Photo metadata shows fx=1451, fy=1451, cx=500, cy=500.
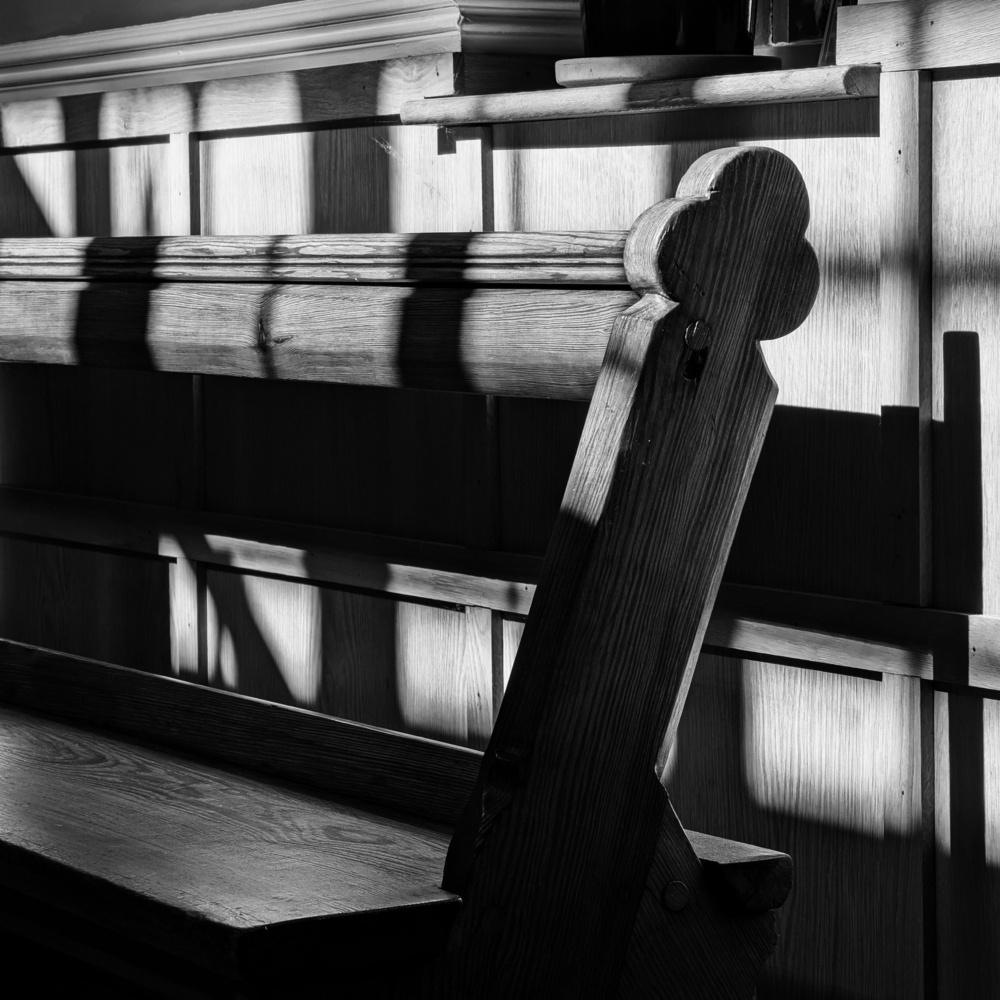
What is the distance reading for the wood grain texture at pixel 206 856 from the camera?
42.6 inches

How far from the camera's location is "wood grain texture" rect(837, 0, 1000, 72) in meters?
1.46

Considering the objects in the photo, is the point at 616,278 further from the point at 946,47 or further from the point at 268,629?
the point at 268,629

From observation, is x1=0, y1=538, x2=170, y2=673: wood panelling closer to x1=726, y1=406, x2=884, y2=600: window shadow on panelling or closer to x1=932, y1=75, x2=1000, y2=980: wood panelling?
x1=726, y1=406, x2=884, y2=600: window shadow on panelling

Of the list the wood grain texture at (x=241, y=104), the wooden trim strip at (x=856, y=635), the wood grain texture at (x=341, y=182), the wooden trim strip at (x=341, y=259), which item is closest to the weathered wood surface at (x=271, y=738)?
the wooden trim strip at (x=856, y=635)

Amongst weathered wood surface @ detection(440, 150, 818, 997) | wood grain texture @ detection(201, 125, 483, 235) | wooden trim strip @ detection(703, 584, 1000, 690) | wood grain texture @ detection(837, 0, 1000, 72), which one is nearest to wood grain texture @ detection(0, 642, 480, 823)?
weathered wood surface @ detection(440, 150, 818, 997)

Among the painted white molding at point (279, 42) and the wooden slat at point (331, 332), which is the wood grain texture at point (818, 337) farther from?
the wooden slat at point (331, 332)

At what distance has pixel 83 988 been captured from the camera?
2.40 meters

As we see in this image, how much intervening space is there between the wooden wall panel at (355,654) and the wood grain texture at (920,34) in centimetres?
89

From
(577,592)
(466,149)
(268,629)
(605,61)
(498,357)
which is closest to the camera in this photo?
(577,592)

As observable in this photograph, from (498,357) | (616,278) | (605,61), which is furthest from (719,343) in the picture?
(605,61)

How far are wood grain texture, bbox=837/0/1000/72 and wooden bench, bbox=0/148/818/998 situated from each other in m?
0.34

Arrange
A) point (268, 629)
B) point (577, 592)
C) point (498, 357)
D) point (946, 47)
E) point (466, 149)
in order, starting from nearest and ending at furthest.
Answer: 1. point (577, 592)
2. point (498, 357)
3. point (946, 47)
4. point (466, 149)
5. point (268, 629)

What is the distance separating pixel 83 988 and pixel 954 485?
167 centimetres

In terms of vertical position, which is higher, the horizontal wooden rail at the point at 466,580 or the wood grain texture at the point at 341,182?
the wood grain texture at the point at 341,182
